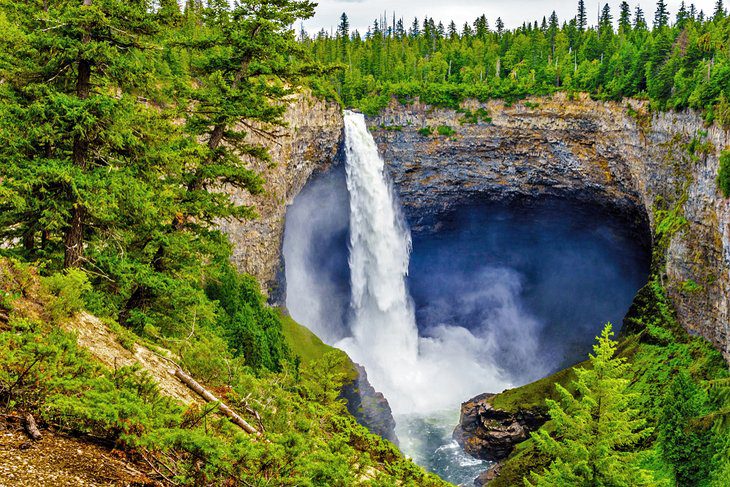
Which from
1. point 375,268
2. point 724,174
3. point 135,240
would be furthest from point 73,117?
point 375,268

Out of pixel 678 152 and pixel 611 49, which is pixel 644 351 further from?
pixel 611 49

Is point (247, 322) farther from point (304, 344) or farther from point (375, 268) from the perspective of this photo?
point (375, 268)

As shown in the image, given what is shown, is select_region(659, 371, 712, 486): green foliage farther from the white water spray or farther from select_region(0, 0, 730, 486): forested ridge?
the white water spray

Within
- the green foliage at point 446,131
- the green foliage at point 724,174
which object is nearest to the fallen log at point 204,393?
the green foliage at point 724,174

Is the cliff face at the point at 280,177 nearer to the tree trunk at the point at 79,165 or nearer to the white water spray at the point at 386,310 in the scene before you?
the white water spray at the point at 386,310

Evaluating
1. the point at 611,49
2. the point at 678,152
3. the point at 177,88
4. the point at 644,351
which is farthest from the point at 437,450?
the point at 611,49

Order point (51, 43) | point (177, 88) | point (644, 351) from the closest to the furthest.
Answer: point (51, 43)
point (177, 88)
point (644, 351)
